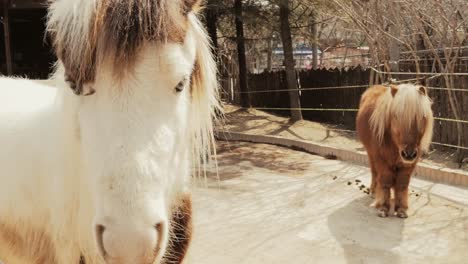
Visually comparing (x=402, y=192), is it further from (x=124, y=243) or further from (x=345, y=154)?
(x=124, y=243)

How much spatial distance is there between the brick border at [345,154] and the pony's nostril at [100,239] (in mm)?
2840

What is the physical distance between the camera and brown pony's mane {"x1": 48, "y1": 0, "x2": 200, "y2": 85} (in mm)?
1408

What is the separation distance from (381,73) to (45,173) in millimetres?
8246

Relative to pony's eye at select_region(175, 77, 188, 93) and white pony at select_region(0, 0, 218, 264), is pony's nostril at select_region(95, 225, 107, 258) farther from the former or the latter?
pony's eye at select_region(175, 77, 188, 93)

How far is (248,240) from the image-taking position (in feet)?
15.2

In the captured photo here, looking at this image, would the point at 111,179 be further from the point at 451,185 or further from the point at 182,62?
the point at 451,185

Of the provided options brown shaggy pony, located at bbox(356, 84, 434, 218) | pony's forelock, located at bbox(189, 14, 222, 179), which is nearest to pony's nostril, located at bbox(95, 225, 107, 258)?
pony's forelock, located at bbox(189, 14, 222, 179)

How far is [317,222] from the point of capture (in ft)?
16.9

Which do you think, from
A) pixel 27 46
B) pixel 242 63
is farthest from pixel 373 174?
pixel 27 46

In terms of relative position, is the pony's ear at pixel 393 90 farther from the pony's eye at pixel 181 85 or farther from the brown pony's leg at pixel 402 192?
the pony's eye at pixel 181 85

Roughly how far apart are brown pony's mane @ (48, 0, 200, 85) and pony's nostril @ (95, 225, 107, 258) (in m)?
0.45

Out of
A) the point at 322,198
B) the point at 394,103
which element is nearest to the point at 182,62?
the point at 394,103

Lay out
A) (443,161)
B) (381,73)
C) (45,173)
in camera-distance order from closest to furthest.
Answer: (45,173), (443,161), (381,73)

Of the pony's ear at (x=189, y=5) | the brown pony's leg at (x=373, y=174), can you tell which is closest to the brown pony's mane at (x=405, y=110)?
the brown pony's leg at (x=373, y=174)
